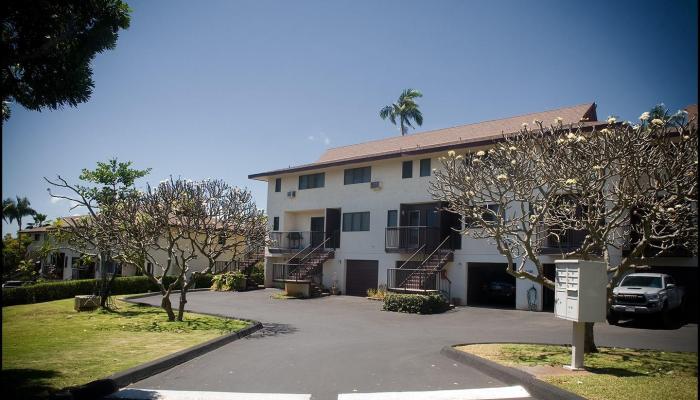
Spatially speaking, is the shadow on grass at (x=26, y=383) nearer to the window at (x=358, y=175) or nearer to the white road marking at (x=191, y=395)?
the white road marking at (x=191, y=395)

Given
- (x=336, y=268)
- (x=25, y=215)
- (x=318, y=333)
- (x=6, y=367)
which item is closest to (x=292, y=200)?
(x=336, y=268)

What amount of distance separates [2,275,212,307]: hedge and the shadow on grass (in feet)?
45.7

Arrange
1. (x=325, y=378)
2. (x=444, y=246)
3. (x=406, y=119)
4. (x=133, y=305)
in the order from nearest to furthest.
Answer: (x=325, y=378), (x=133, y=305), (x=444, y=246), (x=406, y=119)

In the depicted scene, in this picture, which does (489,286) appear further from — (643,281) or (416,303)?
(643,281)

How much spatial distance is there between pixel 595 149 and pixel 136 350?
1122cm

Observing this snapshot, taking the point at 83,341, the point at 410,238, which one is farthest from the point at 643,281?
the point at 83,341

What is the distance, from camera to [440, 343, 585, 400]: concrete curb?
22.7ft

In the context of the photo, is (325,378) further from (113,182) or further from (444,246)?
(113,182)

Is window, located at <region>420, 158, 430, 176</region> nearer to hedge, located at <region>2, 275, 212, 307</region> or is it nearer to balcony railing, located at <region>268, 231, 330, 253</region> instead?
balcony railing, located at <region>268, 231, 330, 253</region>

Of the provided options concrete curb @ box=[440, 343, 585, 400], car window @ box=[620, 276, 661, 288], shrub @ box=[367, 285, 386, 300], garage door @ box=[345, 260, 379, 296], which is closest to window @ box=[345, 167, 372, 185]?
garage door @ box=[345, 260, 379, 296]

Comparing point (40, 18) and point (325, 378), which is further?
point (325, 378)

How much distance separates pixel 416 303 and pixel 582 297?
12233mm

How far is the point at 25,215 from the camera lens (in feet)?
187

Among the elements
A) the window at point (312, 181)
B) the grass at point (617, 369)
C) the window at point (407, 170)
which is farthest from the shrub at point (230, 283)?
the grass at point (617, 369)
